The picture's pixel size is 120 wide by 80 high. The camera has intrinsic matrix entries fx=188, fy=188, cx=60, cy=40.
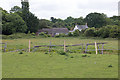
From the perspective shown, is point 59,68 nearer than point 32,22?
Yes

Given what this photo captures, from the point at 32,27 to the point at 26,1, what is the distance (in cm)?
934

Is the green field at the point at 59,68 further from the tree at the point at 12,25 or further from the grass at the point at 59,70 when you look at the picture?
the tree at the point at 12,25

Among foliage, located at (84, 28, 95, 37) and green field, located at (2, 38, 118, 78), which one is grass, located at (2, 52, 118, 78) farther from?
foliage, located at (84, 28, 95, 37)

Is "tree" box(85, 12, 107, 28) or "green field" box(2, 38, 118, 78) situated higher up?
"tree" box(85, 12, 107, 28)

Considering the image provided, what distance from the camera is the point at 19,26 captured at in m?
56.7

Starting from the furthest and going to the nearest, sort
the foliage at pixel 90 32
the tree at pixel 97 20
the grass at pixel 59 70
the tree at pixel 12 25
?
the tree at pixel 97 20 < the tree at pixel 12 25 < the foliage at pixel 90 32 < the grass at pixel 59 70

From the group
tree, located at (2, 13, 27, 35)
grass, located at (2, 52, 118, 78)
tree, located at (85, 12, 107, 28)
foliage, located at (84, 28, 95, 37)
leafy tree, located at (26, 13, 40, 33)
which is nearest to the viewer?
grass, located at (2, 52, 118, 78)

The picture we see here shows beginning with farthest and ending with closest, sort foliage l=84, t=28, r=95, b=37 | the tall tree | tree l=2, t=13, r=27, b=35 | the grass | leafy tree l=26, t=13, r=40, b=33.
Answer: leafy tree l=26, t=13, r=40, b=33 → the tall tree → tree l=2, t=13, r=27, b=35 → foliage l=84, t=28, r=95, b=37 → the grass

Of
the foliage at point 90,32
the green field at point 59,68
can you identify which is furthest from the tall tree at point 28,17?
the green field at point 59,68

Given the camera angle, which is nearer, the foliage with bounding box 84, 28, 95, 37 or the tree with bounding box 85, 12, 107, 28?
the foliage with bounding box 84, 28, 95, 37

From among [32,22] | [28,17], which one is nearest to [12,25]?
[28,17]

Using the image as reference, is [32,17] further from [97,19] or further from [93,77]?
[93,77]

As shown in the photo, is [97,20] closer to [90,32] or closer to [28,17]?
[28,17]

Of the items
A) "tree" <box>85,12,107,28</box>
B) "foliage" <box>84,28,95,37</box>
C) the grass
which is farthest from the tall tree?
the grass
